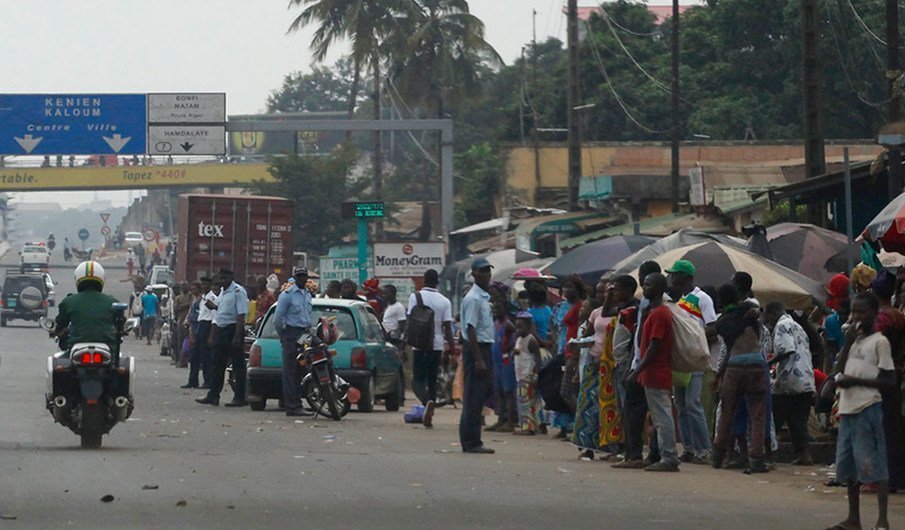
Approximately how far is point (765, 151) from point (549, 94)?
611 inches

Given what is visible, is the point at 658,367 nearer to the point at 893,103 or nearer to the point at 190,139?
the point at 893,103

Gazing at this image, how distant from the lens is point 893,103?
1927 cm

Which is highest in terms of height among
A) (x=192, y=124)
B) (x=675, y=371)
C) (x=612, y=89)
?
(x=612, y=89)

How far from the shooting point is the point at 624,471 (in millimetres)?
14477

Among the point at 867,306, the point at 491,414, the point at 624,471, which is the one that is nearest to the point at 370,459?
the point at 624,471

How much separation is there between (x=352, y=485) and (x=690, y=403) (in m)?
3.71

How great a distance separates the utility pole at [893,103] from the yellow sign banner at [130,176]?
199ft

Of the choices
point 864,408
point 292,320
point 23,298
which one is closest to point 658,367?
point 864,408

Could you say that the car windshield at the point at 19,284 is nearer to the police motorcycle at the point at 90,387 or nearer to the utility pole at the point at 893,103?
the utility pole at the point at 893,103

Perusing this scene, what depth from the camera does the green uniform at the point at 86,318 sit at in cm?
1534

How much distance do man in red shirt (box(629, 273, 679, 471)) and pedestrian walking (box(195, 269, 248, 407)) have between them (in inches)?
345

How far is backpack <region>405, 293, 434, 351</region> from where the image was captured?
20062 mm

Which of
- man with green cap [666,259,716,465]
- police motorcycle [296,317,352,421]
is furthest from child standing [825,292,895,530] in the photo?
police motorcycle [296,317,352,421]

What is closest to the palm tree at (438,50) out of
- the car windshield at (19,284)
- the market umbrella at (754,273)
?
the car windshield at (19,284)
